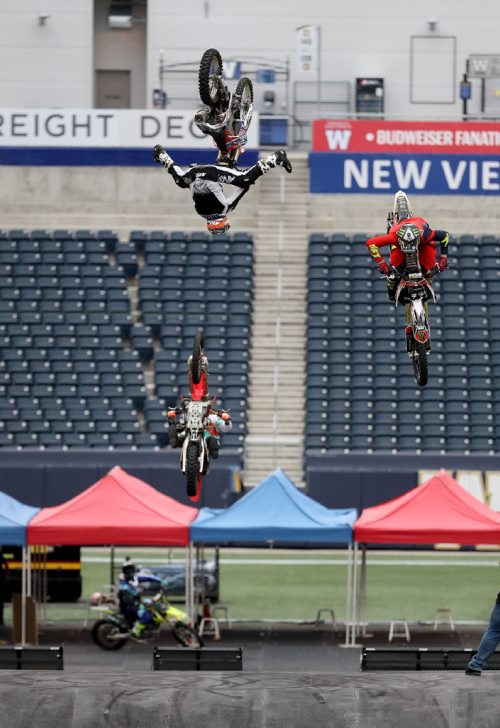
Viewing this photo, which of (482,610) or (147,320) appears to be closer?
(482,610)

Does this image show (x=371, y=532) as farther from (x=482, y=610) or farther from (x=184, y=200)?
(x=184, y=200)

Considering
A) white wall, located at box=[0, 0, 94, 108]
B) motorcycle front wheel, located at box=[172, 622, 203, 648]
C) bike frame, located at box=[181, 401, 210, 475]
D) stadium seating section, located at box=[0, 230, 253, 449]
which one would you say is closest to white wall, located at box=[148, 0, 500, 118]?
white wall, located at box=[0, 0, 94, 108]

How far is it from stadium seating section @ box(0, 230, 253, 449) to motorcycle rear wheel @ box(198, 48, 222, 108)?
2678 centimetres

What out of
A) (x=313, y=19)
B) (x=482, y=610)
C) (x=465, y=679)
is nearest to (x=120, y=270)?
(x=313, y=19)

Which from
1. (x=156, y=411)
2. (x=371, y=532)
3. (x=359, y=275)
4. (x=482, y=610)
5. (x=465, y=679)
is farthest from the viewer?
(x=359, y=275)

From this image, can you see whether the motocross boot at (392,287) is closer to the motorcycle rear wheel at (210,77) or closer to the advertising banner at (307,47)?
the motorcycle rear wheel at (210,77)

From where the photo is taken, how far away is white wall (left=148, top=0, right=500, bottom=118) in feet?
181

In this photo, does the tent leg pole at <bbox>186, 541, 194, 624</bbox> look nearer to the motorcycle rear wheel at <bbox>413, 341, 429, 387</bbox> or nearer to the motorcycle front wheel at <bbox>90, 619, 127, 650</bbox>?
the motorcycle front wheel at <bbox>90, 619, 127, 650</bbox>

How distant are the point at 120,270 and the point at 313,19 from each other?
481 inches

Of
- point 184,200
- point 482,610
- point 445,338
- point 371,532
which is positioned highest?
point 184,200

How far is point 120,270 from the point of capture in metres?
49.1

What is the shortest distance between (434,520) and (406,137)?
20.4 metres

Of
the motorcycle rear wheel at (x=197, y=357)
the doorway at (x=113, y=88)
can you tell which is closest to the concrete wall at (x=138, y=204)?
the doorway at (x=113, y=88)

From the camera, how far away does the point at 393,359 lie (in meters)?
46.6
